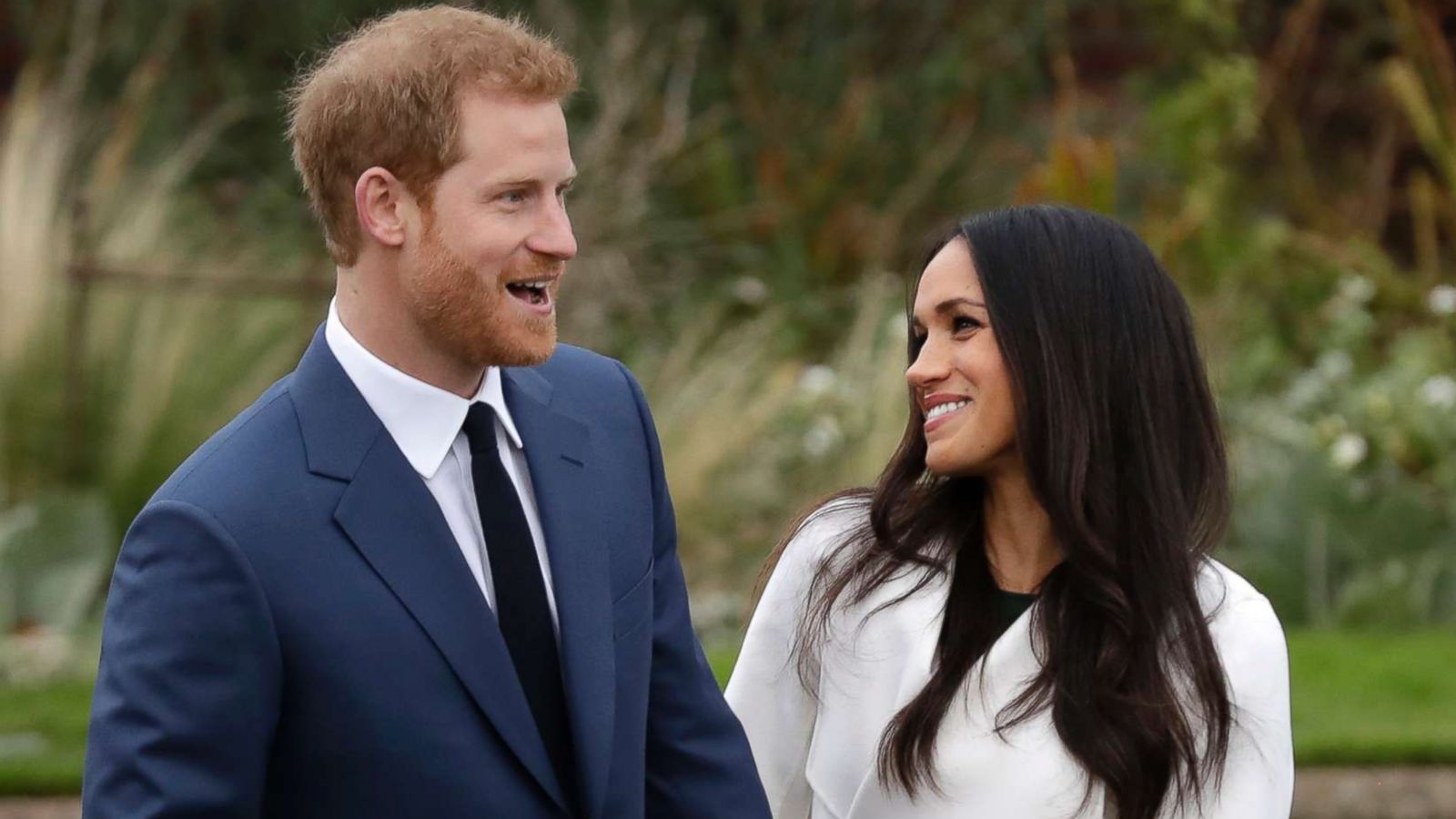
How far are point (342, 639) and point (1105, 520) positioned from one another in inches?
45.3

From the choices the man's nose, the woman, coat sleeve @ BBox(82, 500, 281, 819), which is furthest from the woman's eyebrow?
coat sleeve @ BBox(82, 500, 281, 819)

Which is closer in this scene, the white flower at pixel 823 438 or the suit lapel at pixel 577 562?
the suit lapel at pixel 577 562

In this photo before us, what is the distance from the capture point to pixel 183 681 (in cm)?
236

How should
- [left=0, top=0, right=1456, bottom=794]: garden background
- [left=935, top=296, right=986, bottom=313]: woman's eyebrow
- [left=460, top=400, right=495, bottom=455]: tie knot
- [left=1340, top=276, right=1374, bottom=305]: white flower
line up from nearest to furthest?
[left=460, top=400, right=495, bottom=455]: tie knot, [left=935, top=296, right=986, bottom=313]: woman's eyebrow, [left=0, top=0, right=1456, bottom=794]: garden background, [left=1340, top=276, right=1374, bottom=305]: white flower

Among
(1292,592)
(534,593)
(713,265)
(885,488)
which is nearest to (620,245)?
(713,265)

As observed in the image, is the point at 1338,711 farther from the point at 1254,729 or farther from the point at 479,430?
the point at 479,430

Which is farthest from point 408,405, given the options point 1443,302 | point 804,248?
point 804,248

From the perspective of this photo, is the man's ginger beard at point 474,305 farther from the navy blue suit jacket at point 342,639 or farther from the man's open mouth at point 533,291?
the navy blue suit jacket at point 342,639

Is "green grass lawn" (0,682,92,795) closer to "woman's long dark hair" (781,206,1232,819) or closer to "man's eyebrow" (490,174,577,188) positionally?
"woman's long dark hair" (781,206,1232,819)

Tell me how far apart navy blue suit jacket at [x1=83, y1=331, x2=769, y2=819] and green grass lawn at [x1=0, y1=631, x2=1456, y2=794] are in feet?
9.50

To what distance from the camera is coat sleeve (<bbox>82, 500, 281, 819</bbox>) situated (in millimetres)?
2350

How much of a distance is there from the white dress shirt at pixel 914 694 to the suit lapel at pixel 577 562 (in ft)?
1.80

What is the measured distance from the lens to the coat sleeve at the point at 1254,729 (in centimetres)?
297

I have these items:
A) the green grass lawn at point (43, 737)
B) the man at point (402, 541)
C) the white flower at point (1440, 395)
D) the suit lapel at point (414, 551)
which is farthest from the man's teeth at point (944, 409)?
the white flower at point (1440, 395)
